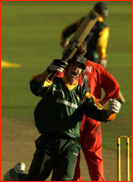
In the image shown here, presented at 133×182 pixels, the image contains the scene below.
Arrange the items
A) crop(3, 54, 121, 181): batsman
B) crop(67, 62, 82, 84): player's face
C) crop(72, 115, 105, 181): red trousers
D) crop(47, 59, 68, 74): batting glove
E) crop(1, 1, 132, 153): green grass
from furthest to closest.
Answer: crop(1, 1, 132, 153): green grass → crop(72, 115, 105, 181): red trousers → crop(67, 62, 82, 84): player's face → crop(3, 54, 121, 181): batsman → crop(47, 59, 68, 74): batting glove

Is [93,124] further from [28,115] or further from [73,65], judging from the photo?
[28,115]

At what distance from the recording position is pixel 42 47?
23.7 metres

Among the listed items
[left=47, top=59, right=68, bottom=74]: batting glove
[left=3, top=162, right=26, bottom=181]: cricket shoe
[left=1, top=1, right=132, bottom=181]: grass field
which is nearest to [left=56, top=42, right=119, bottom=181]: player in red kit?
[left=3, top=162, right=26, bottom=181]: cricket shoe

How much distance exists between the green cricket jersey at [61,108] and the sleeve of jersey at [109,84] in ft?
3.76

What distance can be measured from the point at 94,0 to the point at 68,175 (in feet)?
112

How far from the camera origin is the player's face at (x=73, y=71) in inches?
220

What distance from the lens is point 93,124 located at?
654 cm

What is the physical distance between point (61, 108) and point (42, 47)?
60.5 ft

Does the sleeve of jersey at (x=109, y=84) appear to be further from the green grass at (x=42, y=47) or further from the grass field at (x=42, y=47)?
the green grass at (x=42, y=47)

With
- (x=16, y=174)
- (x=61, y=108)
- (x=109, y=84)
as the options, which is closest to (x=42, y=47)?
(x=109, y=84)

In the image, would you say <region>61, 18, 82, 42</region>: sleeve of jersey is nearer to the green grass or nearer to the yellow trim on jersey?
the green grass

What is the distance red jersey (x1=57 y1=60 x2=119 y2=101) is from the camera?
6559 millimetres

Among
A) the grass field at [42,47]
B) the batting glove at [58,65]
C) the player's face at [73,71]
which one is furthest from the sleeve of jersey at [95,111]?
the grass field at [42,47]

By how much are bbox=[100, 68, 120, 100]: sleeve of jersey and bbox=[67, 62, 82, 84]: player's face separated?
1.13 meters
